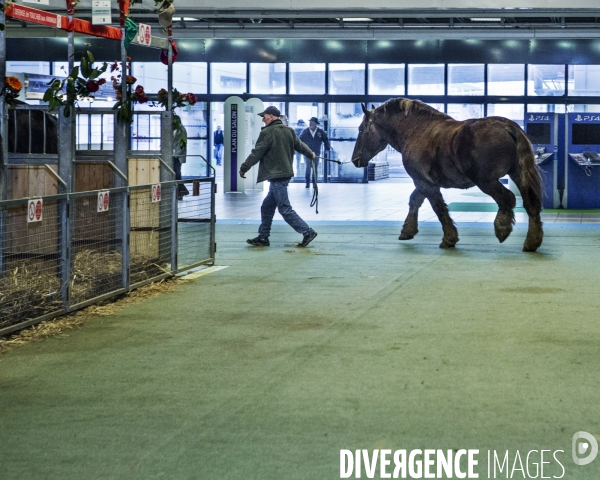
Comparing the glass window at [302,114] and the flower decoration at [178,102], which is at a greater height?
the glass window at [302,114]

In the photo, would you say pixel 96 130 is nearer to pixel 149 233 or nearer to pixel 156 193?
pixel 156 193

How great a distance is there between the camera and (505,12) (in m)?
20.0

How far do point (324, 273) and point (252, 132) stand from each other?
16.3 meters

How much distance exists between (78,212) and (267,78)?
21.2 m

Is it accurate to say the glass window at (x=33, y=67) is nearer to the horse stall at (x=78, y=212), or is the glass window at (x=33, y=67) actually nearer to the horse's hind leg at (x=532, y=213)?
the horse stall at (x=78, y=212)

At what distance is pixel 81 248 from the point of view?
8172mm

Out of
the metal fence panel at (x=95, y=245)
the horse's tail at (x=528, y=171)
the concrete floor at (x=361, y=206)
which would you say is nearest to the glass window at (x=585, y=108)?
the concrete floor at (x=361, y=206)

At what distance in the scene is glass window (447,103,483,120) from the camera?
28016mm

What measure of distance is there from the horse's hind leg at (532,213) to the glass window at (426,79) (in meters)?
16.3

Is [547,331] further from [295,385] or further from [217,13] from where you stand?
[217,13]

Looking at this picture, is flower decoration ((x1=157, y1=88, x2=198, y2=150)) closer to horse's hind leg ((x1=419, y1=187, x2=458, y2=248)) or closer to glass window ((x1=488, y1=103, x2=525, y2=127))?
horse's hind leg ((x1=419, y1=187, x2=458, y2=248))

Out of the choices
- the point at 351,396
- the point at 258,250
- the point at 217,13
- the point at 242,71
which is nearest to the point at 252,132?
the point at 242,71

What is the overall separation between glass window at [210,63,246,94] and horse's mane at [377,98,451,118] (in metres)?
15.3

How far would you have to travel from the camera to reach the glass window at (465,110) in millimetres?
28016
